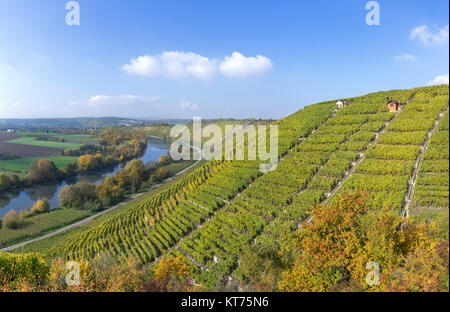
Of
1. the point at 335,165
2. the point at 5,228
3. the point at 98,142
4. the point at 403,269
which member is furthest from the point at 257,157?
the point at 98,142

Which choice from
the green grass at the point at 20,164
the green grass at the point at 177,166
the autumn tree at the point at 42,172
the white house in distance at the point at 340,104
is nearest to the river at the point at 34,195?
the autumn tree at the point at 42,172

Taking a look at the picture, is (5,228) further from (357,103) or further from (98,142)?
(98,142)

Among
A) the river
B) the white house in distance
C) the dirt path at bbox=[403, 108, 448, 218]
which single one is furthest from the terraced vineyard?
the river

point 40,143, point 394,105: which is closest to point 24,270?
point 394,105

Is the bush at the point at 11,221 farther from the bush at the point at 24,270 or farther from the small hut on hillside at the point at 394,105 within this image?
the small hut on hillside at the point at 394,105

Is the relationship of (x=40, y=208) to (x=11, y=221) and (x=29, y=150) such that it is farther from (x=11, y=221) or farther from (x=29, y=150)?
(x=29, y=150)

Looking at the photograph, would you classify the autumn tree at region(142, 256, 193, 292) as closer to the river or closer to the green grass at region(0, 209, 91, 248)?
the green grass at region(0, 209, 91, 248)

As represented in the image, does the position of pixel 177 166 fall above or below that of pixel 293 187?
below
